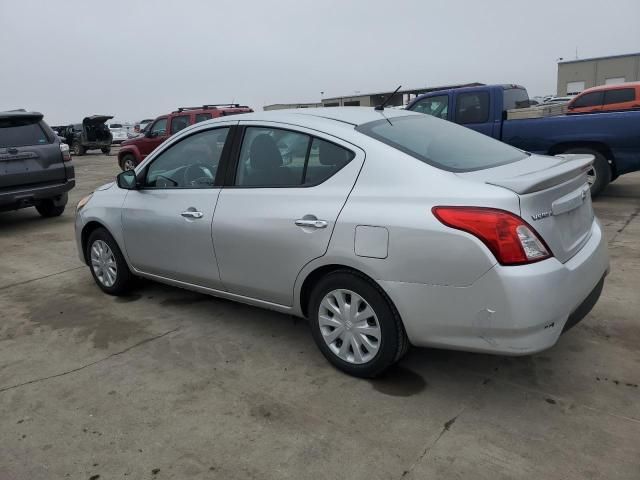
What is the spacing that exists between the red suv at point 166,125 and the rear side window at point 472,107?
5.39 m

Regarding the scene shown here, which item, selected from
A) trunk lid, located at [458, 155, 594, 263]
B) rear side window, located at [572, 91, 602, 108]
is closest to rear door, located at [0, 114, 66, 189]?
trunk lid, located at [458, 155, 594, 263]

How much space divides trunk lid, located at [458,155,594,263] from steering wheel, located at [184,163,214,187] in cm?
186

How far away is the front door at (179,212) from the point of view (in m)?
3.82

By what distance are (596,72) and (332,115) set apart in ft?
179

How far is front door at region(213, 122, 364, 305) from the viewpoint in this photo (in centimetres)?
312

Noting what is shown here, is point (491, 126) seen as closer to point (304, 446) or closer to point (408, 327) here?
point (408, 327)

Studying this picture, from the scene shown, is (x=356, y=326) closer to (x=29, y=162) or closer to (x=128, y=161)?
(x=29, y=162)

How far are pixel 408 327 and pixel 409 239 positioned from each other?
0.48 meters

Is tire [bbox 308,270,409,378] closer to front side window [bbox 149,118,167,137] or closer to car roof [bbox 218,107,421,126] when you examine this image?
car roof [bbox 218,107,421,126]

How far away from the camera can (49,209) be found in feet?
30.1

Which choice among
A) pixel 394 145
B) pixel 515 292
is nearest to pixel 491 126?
pixel 394 145

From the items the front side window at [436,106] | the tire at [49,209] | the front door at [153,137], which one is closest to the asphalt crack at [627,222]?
the front side window at [436,106]

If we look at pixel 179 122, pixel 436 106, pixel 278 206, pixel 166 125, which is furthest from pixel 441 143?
pixel 166 125

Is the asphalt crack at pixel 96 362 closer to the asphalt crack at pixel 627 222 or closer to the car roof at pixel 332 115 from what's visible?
the car roof at pixel 332 115
